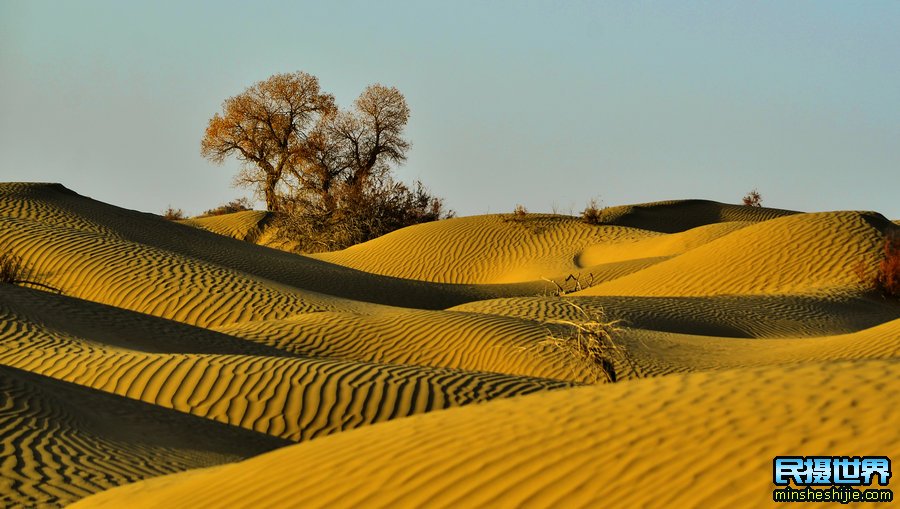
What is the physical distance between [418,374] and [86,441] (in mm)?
3621

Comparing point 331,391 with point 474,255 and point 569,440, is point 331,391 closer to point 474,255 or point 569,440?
point 569,440

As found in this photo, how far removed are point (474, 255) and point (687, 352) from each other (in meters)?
17.4

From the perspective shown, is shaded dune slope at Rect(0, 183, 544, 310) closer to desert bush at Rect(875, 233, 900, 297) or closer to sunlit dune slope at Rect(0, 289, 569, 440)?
sunlit dune slope at Rect(0, 289, 569, 440)

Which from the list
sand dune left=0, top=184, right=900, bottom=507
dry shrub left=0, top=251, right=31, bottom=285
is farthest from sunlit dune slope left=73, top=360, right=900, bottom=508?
dry shrub left=0, top=251, right=31, bottom=285

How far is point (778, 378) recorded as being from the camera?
5.58m

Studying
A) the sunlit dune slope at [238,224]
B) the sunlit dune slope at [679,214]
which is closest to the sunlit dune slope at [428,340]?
the sunlit dune slope at [679,214]

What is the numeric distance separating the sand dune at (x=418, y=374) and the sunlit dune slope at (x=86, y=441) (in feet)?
0.09

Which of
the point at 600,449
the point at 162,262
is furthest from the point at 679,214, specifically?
the point at 600,449

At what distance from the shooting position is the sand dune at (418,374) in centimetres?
462

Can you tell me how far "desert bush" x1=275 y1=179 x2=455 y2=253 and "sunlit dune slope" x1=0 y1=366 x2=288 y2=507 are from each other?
2927 centimetres

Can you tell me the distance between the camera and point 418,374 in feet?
34.7

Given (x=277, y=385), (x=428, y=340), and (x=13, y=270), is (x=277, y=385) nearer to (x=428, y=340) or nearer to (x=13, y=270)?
(x=428, y=340)

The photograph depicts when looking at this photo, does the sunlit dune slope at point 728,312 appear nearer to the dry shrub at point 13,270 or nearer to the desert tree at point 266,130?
the dry shrub at point 13,270

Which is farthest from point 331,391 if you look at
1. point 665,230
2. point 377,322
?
point 665,230
